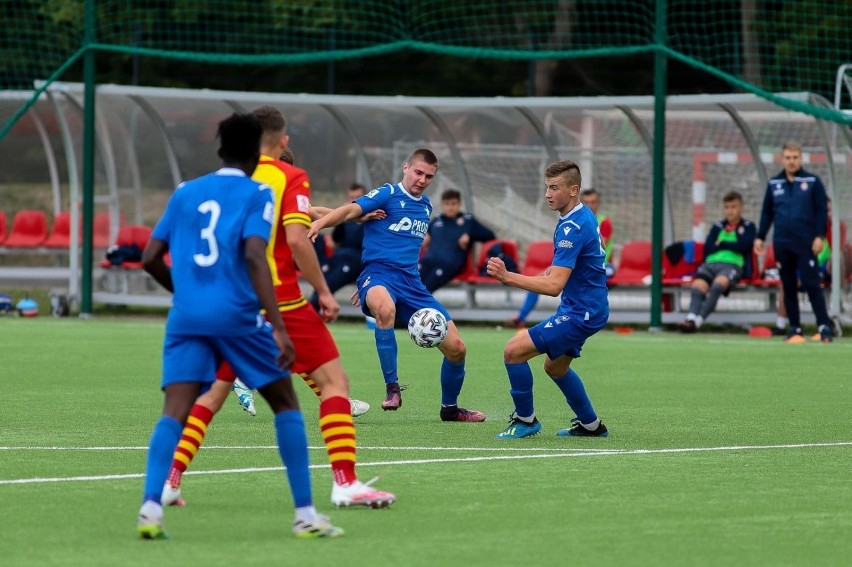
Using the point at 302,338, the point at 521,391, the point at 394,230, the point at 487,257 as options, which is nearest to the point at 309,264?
the point at 302,338

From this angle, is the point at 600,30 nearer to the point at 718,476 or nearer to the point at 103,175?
the point at 103,175

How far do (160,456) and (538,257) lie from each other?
52.7 feet

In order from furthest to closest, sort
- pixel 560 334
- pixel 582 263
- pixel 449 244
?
1. pixel 449 244
2. pixel 582 263
3. pixel 560 334

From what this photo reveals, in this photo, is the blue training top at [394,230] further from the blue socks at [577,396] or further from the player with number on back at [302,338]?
the player with number on back at [302,338]

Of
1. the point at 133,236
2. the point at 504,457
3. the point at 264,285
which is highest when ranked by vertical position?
the point at 264,285

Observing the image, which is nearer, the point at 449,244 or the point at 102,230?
the point at 449,244

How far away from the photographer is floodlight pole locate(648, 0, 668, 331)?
20000 mm

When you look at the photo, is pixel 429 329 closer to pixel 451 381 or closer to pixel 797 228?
pixel 451 381

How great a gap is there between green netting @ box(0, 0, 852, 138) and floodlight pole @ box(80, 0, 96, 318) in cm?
19

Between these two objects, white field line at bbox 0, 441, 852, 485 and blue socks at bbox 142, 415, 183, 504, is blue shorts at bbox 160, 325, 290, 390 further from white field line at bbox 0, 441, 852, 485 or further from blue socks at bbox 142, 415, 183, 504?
white field line at bbox 0, 441, 852, 485

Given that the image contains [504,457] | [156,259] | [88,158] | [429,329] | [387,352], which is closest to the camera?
[156,259]

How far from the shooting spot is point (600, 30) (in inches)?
1241

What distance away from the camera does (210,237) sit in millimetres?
5910

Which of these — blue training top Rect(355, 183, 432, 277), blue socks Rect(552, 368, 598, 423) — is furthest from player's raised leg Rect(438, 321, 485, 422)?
blue socks Rect(552, 368, 598, 423)
